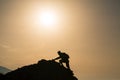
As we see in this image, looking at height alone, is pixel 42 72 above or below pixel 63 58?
below

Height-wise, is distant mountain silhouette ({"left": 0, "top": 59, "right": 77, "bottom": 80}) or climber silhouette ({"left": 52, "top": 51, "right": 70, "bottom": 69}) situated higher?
climber silhouette ({"left": 52, "top": 51, "right": 70, "bottom": 69})

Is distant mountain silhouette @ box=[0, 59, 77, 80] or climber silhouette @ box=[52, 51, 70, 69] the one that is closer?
distant mountain silhouette @ box=[0, 59, 77, 80]

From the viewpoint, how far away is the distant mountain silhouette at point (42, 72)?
26047mm

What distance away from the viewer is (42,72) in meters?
26.3

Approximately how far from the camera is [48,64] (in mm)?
26875


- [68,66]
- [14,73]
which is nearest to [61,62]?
[68,66]

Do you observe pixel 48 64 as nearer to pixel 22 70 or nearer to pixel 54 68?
pixel 54 68

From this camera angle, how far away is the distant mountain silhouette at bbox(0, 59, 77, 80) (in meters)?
26.0

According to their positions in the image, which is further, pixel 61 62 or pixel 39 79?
pixel 61 62

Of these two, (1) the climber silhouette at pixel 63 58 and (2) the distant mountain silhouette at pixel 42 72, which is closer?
(2) the distant mountain silhouette at pixel 42 72

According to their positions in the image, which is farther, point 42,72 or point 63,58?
point 63,58

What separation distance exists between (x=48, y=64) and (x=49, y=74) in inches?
44.0

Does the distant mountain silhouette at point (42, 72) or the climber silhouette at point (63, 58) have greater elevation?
the climber silhouette at point (63, 58)

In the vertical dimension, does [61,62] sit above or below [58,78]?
above
